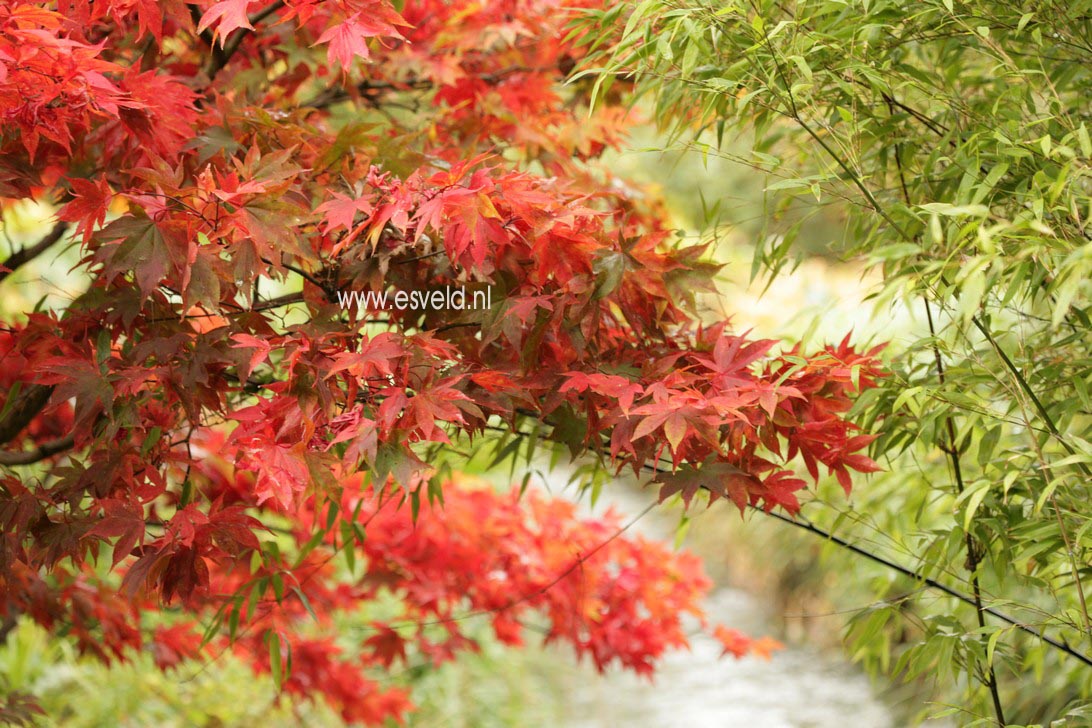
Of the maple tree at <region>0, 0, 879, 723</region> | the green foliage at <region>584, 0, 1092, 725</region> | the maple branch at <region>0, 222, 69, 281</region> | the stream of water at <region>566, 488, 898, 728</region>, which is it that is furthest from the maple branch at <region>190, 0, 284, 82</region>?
the stream of water at <region>566, 488, 898, 728</region>

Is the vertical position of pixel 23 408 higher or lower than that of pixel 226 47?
lower

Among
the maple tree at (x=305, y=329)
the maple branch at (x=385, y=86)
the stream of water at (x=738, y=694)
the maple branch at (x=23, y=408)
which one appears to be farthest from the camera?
the stream of water at (x=738, y=694)

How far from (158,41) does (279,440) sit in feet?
1.97

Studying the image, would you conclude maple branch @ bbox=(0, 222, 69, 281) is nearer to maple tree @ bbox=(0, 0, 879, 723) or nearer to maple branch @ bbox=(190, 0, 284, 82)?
maple tree @ bbox=(0, 0, 879, 723)

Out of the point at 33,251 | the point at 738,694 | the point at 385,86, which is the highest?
the point at 385,86

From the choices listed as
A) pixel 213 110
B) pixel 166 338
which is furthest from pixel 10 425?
pixel 213 110

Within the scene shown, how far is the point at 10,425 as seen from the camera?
5.39 feet

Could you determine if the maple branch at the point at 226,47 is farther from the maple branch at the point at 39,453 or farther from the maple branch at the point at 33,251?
the maple branch at the point at 39,453

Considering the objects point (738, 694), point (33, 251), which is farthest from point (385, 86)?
point (738, 694)

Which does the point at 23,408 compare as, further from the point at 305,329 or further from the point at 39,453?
the point at 305,329

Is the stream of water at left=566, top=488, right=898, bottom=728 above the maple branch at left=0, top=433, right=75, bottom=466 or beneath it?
beneath

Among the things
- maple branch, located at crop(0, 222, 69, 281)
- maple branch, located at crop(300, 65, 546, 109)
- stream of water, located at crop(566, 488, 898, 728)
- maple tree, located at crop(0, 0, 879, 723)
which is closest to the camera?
maple tree, located at crop(0, 0, 879, 723)

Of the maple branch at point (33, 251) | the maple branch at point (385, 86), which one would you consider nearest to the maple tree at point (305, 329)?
the maple branch at point (33, 251)

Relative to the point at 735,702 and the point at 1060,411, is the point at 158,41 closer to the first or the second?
the point at 1060,411
